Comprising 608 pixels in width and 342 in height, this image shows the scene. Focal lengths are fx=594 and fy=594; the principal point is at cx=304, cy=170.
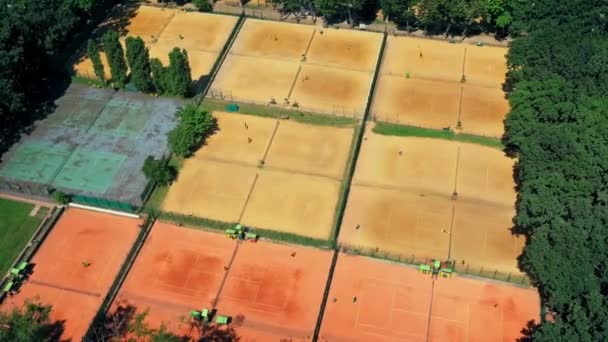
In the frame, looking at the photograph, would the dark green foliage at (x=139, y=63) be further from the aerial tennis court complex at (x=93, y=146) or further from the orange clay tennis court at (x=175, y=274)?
the orange clay tennis court at (x=175, y=274)

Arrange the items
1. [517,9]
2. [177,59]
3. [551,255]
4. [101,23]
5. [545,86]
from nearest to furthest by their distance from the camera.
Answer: [551,255] < [545,86] < [177,59] < [517,9] < [101,23]

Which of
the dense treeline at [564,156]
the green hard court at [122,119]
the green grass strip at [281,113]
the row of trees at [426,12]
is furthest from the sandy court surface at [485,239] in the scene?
the green hard court at [122,119]

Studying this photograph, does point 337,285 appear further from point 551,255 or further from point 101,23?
point 101,23

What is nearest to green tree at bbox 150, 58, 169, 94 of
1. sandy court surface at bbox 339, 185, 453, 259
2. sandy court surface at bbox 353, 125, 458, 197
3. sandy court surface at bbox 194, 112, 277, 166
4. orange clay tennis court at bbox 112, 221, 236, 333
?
sandy court surface at bbox 194, 112, 277, 166

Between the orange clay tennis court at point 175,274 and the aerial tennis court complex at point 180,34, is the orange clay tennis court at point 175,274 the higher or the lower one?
the lower one

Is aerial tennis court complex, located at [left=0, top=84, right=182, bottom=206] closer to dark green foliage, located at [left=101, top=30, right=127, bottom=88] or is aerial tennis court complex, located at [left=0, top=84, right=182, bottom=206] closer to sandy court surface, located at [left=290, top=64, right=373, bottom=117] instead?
dark green foliage, located at [left=101, top=30, right=127, bottom=88]

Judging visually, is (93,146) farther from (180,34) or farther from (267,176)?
(180,34)

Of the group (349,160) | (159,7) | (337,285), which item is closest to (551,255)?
Result: (337,285)
